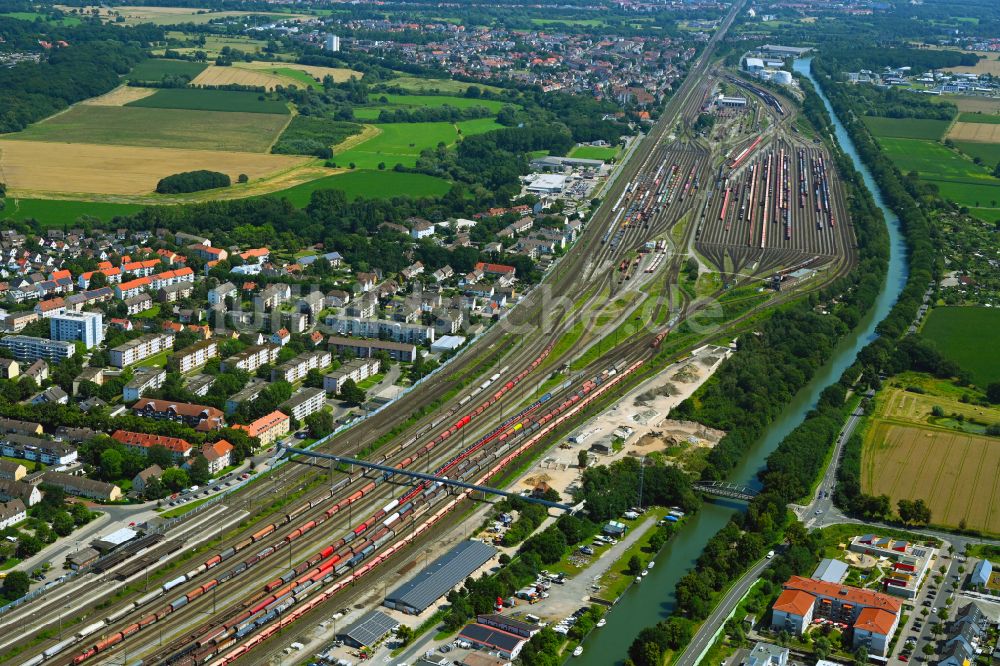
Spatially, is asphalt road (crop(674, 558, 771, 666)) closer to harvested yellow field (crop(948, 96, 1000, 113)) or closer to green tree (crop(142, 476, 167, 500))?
green tree (crop(142, 476, 167, 500))

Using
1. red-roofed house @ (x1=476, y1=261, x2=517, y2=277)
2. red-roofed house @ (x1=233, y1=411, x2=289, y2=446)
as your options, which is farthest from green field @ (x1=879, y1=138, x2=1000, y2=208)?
red-roofed house @ (x1=233, y1=411, x2=289, y2=446)

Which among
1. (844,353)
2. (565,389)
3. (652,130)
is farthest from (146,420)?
(652,130)

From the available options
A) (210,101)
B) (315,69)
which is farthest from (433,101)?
(210,101)

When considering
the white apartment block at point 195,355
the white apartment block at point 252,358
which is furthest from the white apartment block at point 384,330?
the white apartment block at point 195,355

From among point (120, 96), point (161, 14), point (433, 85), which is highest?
point (161, 14)

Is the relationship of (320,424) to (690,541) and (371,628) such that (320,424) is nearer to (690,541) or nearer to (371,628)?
(371,628)

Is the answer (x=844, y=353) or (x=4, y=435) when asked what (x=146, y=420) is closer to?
(x=4, y=435)

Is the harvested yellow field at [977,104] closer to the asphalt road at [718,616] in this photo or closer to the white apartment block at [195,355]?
the white apartment block at [195,355]
